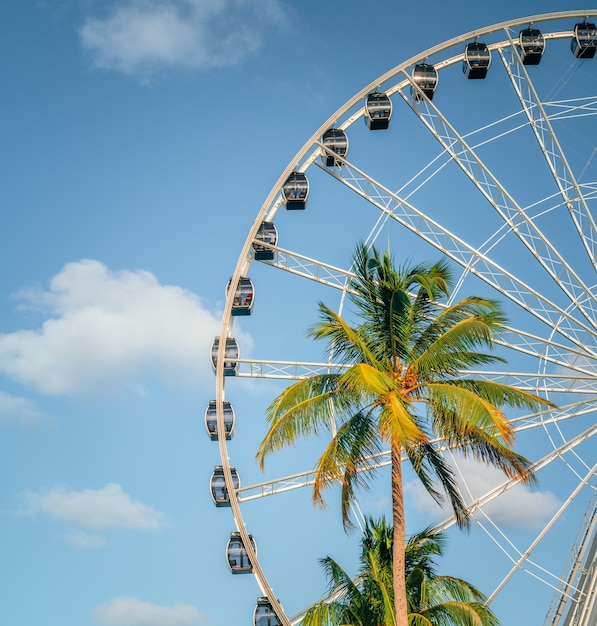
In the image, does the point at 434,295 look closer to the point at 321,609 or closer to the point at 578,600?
the point at 321,609

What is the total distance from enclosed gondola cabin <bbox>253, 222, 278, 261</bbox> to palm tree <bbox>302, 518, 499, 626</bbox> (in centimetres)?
976

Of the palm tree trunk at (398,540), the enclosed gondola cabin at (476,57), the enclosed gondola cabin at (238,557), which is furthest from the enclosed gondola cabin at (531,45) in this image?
the palm tree trunk at (398,540)

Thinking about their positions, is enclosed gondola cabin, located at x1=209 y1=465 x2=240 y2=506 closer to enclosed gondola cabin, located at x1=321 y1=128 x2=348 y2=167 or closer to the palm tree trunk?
the palm tree trunk

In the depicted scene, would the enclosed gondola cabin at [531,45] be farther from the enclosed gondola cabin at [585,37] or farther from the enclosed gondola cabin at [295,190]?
the enclosed gondola cabin at [295,190]

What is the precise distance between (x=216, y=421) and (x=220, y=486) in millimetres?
1847

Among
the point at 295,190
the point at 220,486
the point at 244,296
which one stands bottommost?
the point at 220,486

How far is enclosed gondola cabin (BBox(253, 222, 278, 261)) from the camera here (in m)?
32.1

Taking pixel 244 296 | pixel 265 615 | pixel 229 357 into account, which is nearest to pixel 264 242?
pixel 244 296

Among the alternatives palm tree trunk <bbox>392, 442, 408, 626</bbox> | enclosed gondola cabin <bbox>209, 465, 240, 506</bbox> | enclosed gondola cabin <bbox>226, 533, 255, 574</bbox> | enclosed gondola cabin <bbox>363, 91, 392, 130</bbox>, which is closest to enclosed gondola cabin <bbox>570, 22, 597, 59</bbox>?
enclosed gondola cabin <bbox>363, 91, 392, 130</bbox>

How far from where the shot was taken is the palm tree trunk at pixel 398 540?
2119 centimetres

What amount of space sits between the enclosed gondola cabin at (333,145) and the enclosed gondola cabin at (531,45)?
666 centimetres

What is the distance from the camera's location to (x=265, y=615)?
28656 millimetres

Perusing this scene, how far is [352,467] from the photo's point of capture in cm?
2184

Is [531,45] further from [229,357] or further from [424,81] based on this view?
[229,357]
